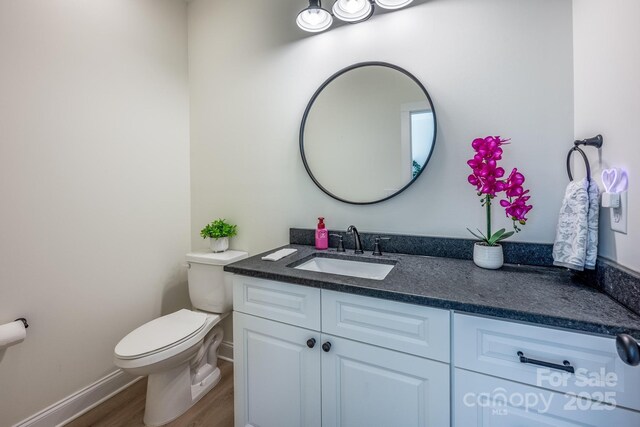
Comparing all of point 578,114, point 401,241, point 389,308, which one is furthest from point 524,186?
point 389,308

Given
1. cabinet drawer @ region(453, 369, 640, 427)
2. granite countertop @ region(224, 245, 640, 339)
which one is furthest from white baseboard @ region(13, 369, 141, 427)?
cabinet drawer @ region(453, 369, 640, 427)

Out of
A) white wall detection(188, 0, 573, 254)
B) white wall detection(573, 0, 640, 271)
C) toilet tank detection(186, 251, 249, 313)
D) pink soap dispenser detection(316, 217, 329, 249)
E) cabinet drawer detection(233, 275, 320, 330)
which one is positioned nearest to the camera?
white wall detection(573, 0, 640, 271)

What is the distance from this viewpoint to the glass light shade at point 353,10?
54.5 inches

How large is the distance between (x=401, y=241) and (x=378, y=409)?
0.74 metres

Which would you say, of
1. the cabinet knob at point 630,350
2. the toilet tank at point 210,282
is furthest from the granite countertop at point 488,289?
the toilet tank at point 210,282

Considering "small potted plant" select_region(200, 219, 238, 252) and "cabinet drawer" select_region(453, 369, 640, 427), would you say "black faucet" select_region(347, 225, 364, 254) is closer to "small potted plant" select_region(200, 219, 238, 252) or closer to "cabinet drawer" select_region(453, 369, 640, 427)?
"cabinet drawer" select_region(453, 369, 640, 427)

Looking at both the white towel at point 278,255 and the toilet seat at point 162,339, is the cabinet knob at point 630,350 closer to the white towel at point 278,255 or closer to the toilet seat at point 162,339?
the white towel at point 278,255

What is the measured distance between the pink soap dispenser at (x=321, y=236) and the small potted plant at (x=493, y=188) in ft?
2.42

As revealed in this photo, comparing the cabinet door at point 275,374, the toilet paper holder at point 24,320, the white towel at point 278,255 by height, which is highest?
the white towel at point 278,255

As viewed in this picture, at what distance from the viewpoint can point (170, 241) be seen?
1956 millimetres

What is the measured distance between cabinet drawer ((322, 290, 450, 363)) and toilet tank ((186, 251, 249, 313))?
0.93 m

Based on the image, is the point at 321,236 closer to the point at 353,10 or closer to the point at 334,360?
the point at 334,360

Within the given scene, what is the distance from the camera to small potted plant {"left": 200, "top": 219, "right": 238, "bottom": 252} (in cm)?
178

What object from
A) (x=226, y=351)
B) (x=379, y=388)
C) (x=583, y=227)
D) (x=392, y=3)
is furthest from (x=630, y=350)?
(x=226, y=351)
